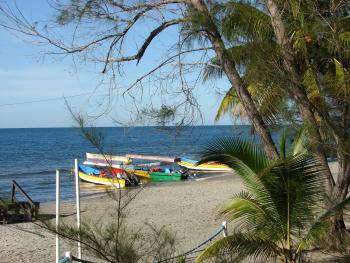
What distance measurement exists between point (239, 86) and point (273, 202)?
2447 mm

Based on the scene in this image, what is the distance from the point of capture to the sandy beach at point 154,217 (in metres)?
11.6

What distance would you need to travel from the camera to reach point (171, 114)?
8266mm

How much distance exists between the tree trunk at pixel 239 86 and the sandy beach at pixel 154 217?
208 cm

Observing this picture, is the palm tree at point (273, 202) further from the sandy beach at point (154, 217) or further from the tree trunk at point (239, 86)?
the sandy beach at point (154, 217)

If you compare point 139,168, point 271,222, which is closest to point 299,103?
point 271,222

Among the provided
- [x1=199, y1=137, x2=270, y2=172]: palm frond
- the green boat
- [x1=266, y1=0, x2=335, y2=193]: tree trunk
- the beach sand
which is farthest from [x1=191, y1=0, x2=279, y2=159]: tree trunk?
the green boat

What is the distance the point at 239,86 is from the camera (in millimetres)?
8547

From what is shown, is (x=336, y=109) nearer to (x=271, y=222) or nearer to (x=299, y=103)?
(x=299, y=103)

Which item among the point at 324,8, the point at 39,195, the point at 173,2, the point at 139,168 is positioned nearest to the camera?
the point at 324,8

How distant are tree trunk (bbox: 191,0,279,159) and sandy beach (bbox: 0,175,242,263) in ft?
6.82

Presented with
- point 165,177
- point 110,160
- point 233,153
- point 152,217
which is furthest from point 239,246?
point 165,177

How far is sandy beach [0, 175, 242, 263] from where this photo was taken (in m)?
11.6

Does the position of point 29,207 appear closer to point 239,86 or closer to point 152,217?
point 152,217

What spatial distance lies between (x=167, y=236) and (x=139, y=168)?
27558 mm
